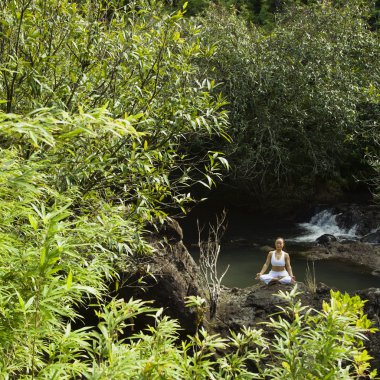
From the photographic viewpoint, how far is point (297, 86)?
16078 millimetres

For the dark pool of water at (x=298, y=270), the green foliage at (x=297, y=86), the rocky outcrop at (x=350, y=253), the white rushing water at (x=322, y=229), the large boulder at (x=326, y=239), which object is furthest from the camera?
the white rushing water at (x=322, y=229)

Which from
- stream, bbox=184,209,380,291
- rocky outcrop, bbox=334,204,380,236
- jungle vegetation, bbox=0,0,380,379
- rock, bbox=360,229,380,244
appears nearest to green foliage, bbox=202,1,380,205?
rocky outcrop, bbox=334,204,380,236

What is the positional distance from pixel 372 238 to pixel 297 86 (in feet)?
18.1

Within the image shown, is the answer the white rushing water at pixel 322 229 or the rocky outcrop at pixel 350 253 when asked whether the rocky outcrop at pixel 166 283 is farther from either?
the white rushing water at pixel 322 229

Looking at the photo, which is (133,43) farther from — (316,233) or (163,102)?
(316,233)

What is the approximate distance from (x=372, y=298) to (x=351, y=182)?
13.2 m

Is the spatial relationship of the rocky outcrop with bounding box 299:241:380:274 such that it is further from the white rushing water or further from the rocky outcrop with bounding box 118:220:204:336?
the rocky outcrop with bounding box 118:220:204:336

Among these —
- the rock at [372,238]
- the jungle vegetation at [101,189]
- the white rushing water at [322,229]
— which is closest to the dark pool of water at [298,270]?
the white rushing water at [322,229]

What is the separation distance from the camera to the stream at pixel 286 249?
480 inches

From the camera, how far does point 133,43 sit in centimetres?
488

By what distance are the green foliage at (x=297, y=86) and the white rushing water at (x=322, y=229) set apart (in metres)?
1.60

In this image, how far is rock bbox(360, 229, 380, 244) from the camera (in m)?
15.1

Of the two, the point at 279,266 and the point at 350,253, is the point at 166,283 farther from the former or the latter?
the point at 350,253

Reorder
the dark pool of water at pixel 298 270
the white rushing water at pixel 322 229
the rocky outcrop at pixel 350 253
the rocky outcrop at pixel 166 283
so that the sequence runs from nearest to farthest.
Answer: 1. the rocky outcrop at pixel 166 283
2. the dark pool of water at pixel 298 270
3. the rocky outcrop at pixel 350 253
4. the white rushing water at pixel 322 229
